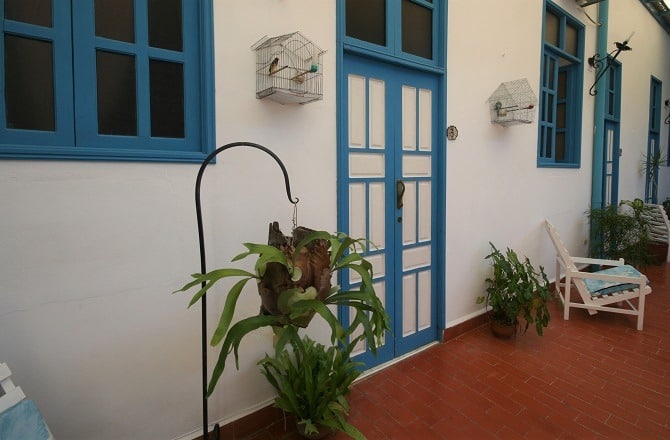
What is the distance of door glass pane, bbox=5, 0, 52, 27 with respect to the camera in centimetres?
143

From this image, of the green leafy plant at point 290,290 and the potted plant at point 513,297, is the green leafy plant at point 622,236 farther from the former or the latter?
the green leafy plant at point 290,290

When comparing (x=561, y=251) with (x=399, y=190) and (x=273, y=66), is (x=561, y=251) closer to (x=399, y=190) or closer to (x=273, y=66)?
(x=399, y=190)

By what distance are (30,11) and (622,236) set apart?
20.2ft

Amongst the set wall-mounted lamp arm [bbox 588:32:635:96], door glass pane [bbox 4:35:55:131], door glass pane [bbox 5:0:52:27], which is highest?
wall-mounted lamp arm [bbox 588:32:635:96]

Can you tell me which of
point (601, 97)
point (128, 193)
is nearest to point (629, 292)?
point (601, 97)

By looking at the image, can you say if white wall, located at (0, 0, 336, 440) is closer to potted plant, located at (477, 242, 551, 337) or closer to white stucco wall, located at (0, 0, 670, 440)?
white stucco wall, located at (0, 0, 670, 440)

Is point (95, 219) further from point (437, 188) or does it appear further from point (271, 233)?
point (437, 188)

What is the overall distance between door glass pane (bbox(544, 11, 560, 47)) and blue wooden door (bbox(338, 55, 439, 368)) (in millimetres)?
2286

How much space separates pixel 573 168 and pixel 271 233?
468cm

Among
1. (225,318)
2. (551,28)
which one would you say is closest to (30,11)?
(225,318)

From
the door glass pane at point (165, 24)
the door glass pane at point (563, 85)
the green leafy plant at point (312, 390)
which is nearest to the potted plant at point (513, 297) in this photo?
the green leafy plant at point (312, 390)

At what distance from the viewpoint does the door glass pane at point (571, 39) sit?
179 inches

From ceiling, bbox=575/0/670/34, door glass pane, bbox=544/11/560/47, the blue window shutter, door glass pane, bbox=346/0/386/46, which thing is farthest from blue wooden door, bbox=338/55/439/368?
ceiling, bbox=575/0/670/34

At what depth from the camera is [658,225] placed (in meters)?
5.92
